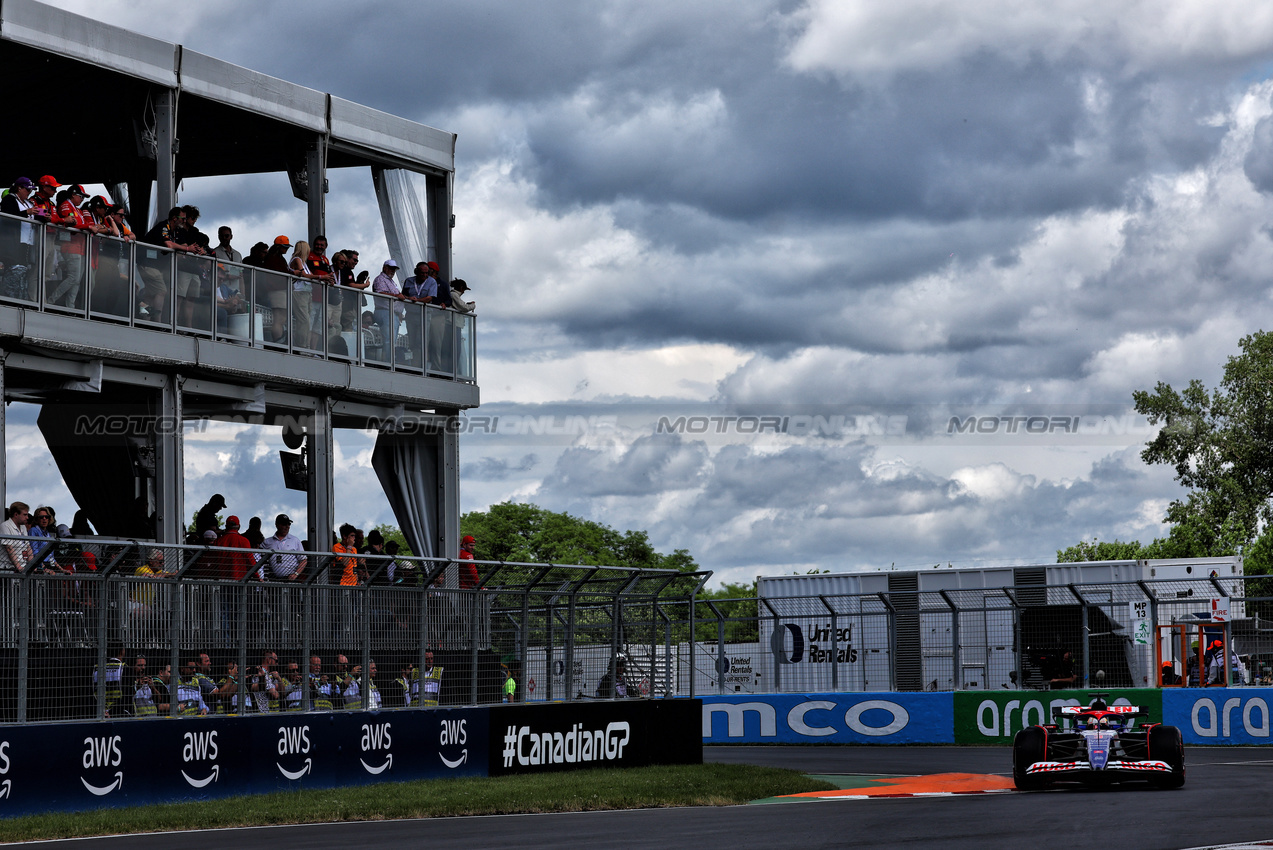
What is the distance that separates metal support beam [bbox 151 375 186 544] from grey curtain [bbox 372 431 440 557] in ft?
14.6

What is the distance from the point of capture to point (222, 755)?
48.5 ft

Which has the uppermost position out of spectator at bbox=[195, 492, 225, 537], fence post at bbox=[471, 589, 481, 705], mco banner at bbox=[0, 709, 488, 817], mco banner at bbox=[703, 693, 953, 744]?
spectator at bbox=[195, 492, 225, 537]

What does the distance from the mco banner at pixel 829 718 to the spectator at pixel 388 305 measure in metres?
9.47

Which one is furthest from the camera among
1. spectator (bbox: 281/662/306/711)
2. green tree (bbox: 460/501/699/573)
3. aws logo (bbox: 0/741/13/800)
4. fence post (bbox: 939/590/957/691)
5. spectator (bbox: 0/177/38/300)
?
green tree (bbox: 460/501/699/573)

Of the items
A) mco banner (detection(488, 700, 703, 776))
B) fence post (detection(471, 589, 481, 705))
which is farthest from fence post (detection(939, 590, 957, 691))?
fence post (detection(471, 589, 481, 705))

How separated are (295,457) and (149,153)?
16.5 ft

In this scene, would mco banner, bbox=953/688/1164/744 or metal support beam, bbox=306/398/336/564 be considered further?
mco banner, bbox=953/688/1164/744

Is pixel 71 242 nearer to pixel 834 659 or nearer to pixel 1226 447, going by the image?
pixel 834 659

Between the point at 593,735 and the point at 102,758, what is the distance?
273 inches

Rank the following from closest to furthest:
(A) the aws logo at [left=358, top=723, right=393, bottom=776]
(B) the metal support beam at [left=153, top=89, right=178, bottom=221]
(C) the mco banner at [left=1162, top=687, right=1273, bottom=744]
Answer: (A) the aws logo at [left=358, top=723, right=393, bottom=776] < (B) the metal support beam at [left=153, top=89, right=178, bottom=221] < (C) the mco banner at [left=1162, top=687, right=1273, bottom=744]

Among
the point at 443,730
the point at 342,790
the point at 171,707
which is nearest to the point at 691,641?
the point at 443,730

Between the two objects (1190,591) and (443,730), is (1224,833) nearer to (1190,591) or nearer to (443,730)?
(443,730)

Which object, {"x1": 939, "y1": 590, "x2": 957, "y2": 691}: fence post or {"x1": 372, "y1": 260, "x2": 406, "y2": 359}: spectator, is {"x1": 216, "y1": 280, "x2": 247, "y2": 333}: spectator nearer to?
{"x1": 372, "y1": 260, "x2": 406, "y2": 359}: spectator

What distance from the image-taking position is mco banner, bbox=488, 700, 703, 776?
59.1 feet
